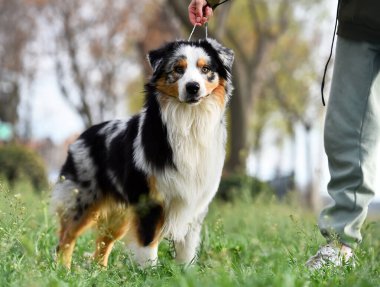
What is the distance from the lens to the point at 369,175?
425 centimetres

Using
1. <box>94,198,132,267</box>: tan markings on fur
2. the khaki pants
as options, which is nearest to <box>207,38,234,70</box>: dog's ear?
the khaki pants

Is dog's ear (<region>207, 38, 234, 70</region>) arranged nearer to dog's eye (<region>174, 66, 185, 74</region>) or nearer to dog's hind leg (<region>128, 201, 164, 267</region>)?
dog's eye (<region>174, 66, 185, 74</region>)

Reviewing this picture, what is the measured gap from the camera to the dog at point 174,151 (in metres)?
4.62

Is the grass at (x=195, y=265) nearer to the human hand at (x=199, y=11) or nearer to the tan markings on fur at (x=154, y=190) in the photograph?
the tan markings on fur at (x=154, y=190)

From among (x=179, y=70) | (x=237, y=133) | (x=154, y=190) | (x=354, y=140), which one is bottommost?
(x=237, y=133)

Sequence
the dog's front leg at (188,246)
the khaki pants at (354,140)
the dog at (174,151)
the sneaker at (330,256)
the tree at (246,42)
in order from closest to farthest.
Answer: the sneaker at (330,256) → the khaki pants at (354,140) → the dog at (174,151) → the dog's front leg at (188,246) → the tree at (246,42)

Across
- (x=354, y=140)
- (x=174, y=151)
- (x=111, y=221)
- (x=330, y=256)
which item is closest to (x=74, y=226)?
(x=111, y=221)

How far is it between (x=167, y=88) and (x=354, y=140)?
1.47 m

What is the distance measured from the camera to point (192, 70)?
4.62 meters

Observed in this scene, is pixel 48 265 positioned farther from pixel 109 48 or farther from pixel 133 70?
pixel 133 70

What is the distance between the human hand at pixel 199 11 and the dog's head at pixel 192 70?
7.4 inches

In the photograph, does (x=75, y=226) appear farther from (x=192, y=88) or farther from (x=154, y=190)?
(x=192, y=88)

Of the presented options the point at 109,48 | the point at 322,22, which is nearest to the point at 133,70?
the point at 109,48

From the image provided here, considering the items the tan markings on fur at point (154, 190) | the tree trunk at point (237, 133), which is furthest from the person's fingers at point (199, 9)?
the tree trunk at point (237, 133)
